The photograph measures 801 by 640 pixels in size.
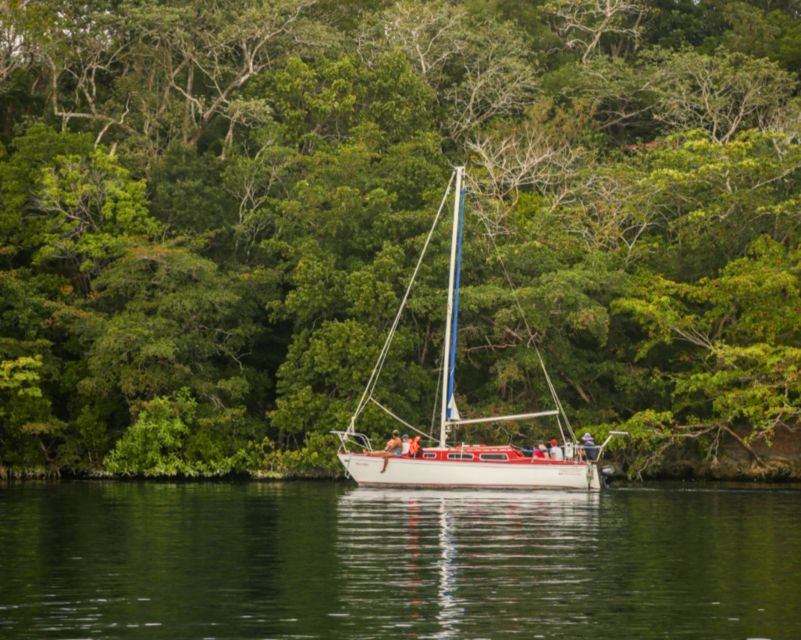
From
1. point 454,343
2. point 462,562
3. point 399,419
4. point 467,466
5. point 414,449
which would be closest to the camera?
point 462,562

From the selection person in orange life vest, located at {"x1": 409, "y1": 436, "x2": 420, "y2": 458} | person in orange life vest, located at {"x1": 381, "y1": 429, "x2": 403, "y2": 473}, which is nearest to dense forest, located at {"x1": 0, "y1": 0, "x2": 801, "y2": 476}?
person in orange life vest, located at {"x1": 381, "y1": 429, "x2": 403, "y2": 473}

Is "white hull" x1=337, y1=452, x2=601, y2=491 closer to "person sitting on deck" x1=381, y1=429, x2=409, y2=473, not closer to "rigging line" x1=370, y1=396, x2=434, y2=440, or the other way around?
"person sitting on deck" x1=381, y1=429, x2=409, y2=473

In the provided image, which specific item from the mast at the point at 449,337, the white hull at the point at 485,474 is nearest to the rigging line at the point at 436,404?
the mast at the point at 449,337

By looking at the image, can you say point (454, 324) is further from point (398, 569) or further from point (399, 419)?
point (398, 569)

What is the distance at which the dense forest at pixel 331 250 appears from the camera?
52562 millimetres

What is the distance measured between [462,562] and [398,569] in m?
1.47

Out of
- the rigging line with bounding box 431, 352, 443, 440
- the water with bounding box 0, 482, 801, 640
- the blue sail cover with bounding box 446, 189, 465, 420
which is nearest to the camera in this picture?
the water with bounding box 0, 482, 801, 640

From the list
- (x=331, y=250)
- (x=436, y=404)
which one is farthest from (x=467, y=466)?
(x=331, y=250)

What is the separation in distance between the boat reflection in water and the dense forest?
11808 mm

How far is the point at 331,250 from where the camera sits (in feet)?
185

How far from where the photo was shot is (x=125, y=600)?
21812 millimetres

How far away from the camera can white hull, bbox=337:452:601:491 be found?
151ft

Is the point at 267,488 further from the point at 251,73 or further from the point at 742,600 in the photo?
the point at 742,600

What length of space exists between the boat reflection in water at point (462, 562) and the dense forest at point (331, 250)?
38.7ft
